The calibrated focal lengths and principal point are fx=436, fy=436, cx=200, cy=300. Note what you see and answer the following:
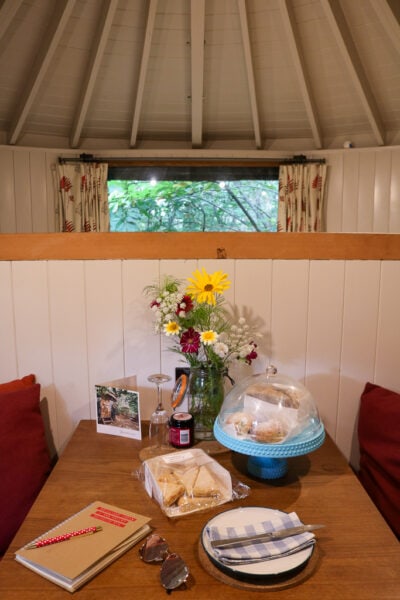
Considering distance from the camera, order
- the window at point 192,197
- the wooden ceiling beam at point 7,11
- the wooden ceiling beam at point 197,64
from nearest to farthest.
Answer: the wooden ceiling beam at point 7,11, the wooden ceiling beam at point 197,64, the window at point 192,197

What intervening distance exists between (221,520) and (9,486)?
23.4 inches

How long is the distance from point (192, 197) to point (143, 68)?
1.42m

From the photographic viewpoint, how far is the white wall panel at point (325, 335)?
1.38 m

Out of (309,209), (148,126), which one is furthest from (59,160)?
(309,209)

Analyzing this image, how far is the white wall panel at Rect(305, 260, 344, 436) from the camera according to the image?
1378 millimetres

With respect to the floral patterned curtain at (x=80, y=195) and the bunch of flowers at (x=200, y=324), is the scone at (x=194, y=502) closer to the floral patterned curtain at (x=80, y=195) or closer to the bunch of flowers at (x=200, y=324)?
the bunch of flowers at (x=200, y=324)

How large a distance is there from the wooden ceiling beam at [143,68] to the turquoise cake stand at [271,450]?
312 centimetres

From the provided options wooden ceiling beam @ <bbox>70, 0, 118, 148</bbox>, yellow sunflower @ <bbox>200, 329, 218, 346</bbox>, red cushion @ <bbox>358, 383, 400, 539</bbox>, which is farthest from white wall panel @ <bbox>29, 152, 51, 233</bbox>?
red cushion @ <bbox>358, 383, 400, 539</bbox>

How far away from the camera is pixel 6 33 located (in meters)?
3.19

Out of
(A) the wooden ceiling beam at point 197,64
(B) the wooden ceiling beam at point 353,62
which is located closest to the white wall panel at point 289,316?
(A) the wooden ceiling beam at point 197,64

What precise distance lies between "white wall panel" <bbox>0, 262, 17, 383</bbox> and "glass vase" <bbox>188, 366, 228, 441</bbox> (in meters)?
0.61

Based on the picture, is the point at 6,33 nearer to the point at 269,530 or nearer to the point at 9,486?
the point at 9,486

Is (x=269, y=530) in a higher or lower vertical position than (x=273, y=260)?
lower

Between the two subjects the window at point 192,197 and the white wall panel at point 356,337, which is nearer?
the white wall panel at point 356,337
